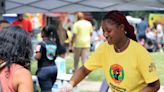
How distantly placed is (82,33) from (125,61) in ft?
27.9

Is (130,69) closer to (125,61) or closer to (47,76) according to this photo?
(125,61)

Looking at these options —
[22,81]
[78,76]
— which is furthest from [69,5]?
[22,81]

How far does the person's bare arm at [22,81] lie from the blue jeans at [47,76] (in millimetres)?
4541

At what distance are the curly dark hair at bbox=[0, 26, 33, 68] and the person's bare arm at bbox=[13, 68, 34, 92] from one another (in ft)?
0.32

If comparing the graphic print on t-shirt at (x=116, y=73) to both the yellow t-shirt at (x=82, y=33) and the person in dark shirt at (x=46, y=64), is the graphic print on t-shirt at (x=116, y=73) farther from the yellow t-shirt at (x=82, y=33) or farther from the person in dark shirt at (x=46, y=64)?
A: the yellow t-shirt at (x=82, y=33)

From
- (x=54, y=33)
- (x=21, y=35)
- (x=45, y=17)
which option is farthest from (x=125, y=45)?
(x=45, y=17)

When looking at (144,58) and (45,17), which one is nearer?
(144,58)

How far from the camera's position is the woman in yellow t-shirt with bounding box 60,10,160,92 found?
156 inches

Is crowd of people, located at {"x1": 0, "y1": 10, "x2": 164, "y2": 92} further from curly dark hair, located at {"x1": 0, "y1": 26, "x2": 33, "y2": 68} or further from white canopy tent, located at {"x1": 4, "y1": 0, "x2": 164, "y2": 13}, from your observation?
white canopy tent, located at {"x1": 4, "y1": 0, "x2": 164, "y2": 13}

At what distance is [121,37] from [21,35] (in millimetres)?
1194

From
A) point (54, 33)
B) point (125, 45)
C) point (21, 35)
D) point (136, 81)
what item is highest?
point (21, 35)

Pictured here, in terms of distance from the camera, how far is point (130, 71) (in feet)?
13.1

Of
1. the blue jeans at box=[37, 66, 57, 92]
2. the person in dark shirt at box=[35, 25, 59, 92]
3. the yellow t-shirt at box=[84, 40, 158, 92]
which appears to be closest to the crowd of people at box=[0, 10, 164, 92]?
the yellow t-shirt at box=[84, 40, 158, 92]

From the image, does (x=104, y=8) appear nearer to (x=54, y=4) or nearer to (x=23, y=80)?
(x=54, y=4)
